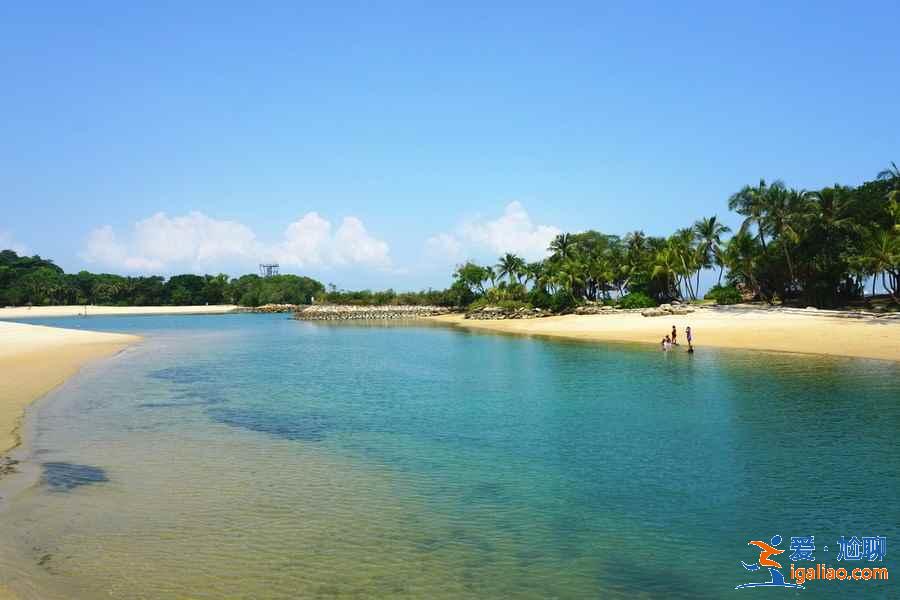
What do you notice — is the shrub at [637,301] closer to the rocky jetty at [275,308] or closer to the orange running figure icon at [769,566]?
the orange running figure icon at [769,566]

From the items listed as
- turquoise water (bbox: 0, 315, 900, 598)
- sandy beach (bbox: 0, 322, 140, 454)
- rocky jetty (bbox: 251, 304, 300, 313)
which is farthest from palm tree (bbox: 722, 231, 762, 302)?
rocky jetty (bbox: 251, 304, 300, 313)

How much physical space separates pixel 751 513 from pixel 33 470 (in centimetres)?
1646

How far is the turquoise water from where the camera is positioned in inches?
376

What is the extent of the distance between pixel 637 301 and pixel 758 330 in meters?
31.2

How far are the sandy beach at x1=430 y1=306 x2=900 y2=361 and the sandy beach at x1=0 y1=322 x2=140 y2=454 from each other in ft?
136

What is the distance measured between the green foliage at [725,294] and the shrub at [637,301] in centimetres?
727

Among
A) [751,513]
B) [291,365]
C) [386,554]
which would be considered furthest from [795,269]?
[386,554]

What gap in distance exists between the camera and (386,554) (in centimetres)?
1036

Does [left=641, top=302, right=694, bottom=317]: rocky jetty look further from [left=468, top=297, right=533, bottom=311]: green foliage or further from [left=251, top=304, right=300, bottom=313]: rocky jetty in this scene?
[left=251, top=304, right=300, bottom=313]: rocky jetty

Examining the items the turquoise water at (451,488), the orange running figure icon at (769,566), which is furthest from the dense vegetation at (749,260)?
the orange running figure icon at (769,566)

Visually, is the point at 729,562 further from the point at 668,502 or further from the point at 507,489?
the point at 507,489

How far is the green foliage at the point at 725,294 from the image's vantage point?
72.9 meters

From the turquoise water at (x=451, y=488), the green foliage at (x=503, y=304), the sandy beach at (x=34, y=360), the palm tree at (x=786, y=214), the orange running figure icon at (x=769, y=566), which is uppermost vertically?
the palm tree at (x=786, y=214)

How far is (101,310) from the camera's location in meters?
177
